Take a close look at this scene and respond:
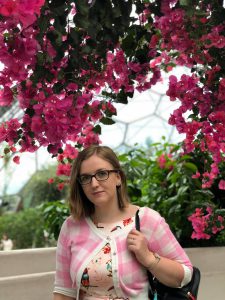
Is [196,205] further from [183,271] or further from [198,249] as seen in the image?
[183,271]

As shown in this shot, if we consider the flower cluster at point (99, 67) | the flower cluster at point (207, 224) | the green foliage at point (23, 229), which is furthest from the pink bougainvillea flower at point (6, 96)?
the green foliage at point (23, 229)

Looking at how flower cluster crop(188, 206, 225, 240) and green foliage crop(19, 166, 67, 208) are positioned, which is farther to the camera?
green foliage crop(19, 166, 67, 208)

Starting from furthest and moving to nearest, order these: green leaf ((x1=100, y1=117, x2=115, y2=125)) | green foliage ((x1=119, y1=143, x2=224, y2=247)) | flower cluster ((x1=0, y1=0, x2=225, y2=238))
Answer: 1. green foliage ((x1=119, y1=143, x2=224, y2=247))
2. green leaf ((x1=100, y1=117, x2=115, y2=125))
3. flower cluster ((x1=0, y1=0, x2=225, y2=238))

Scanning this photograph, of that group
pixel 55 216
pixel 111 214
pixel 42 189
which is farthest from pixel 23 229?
pixel 111 214

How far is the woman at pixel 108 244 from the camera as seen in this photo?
135 centimetres

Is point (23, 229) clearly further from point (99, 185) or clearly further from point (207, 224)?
point (99, 185)

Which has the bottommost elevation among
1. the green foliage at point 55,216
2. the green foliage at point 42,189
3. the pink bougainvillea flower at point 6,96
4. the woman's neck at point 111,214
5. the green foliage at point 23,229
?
the woman's neck at point 111,214

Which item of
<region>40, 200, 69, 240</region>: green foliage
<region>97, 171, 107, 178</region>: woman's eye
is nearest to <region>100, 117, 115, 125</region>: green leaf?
<region>97, 171, 107, 178</region>: woman's eye

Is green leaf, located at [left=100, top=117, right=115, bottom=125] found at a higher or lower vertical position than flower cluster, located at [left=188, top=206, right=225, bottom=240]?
higher

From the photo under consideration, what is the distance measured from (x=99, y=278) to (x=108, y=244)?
101mm

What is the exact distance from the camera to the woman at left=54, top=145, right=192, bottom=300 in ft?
4.42

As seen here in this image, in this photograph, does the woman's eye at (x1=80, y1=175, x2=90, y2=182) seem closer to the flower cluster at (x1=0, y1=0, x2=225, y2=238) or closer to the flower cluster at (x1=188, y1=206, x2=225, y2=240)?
the flower cluster at (x1=0, y1=0, x2=225, y2=238)

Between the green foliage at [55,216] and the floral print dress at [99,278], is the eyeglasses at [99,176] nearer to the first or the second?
the floral print dress at [99,278]

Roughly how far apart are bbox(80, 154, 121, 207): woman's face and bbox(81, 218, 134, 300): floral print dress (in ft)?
0.43
